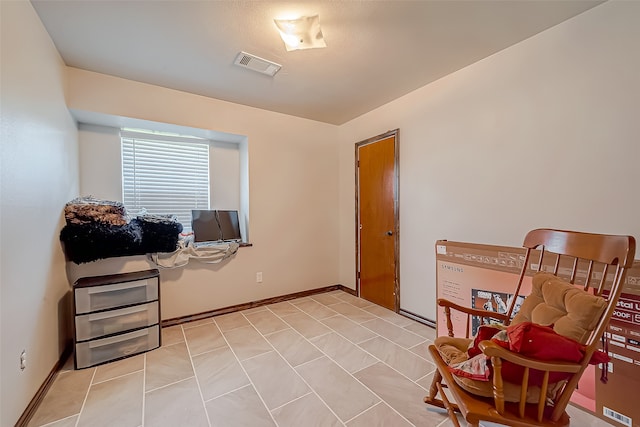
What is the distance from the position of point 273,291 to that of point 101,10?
9.95 ft

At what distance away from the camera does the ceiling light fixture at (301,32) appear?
1.79 metres

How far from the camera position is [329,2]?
167cm

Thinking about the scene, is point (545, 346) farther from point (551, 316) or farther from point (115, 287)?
point (115, 287)

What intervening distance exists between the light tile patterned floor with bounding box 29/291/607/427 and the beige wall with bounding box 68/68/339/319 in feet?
1.78

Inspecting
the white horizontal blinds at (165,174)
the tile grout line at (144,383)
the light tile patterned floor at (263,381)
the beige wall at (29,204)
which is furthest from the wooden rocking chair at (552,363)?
the white horizontal blinds at (165,174)

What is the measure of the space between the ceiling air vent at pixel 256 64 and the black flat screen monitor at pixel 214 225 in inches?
67.7

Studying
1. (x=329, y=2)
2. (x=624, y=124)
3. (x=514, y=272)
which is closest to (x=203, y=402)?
(x=514, y=272)

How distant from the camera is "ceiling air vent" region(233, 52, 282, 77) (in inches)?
87.1

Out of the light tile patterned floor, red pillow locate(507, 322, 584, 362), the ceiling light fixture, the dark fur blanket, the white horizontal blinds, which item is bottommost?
the light tile patterned floor

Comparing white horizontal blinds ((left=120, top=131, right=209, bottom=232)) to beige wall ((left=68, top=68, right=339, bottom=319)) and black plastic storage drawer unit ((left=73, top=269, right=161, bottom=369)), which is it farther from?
black plastic storage drawer unit ((left=73, top=269, right=161, bottom=369))

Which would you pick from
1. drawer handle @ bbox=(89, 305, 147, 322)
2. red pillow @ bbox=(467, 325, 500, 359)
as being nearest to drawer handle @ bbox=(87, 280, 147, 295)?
drawer handle @ bbox=(89, 305, 147, 322)

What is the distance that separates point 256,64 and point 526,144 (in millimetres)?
2296

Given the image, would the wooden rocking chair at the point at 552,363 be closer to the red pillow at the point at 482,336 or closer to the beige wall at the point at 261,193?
the red pillow at the point at 482,336

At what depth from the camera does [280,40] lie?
2016mm
